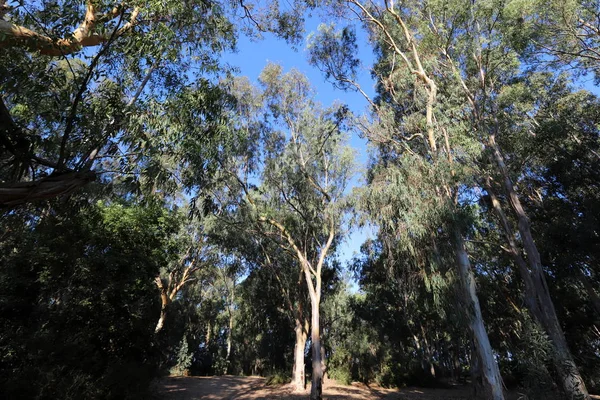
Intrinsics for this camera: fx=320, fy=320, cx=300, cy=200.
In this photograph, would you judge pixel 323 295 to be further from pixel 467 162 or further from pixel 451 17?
pixel 451 17

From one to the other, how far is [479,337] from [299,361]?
8988mm

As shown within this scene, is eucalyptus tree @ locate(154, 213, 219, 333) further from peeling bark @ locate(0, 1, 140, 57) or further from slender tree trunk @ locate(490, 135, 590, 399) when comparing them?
slender tree trunk @ locate(490, 135, 590, 399)

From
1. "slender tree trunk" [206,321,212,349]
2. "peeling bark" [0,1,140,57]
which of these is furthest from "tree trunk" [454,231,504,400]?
"slender tree trunk" [206,321,212,349]

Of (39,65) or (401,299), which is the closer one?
(39,65)

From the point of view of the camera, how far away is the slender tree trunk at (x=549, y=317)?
7672 mm

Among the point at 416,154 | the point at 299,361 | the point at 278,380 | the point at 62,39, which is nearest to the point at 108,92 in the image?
the point at 62,39

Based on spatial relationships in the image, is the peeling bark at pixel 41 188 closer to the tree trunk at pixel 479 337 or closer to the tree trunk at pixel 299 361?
the tree trunk at pixel 479 337

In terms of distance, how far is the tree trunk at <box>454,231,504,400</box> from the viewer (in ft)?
25.1

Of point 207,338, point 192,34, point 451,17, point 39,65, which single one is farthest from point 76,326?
point 207,338

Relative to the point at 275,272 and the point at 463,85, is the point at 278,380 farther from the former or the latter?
the point at 463,85

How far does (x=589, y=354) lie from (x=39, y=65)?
24.8 meters

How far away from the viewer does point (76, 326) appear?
7.78 m

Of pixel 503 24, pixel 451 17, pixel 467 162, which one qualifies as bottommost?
pixel 467 162

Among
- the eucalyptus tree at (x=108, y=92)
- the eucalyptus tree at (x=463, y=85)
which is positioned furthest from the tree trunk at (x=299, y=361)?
the eucalyptus tree at (x=108, y=92)
